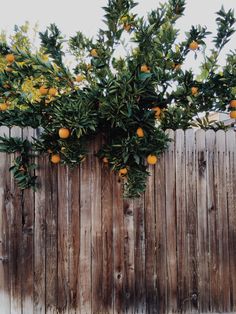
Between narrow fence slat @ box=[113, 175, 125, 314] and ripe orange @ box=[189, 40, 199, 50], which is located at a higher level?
ripe orange @ box=[189, 40, 199, 50]

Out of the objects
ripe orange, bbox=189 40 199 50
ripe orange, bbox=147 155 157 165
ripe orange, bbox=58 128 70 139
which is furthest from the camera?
ripe orange, bbox=189 40 199 50

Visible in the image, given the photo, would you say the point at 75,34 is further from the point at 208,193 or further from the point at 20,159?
the point at 208,193

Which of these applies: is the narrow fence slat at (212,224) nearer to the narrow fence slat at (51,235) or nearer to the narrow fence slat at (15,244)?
the narrow fence slat at (51,235)

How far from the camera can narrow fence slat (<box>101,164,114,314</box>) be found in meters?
2.94

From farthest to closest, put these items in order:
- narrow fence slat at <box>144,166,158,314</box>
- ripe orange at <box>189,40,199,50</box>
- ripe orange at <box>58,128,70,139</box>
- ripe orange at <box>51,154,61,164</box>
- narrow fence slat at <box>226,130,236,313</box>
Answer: narrow fence slat at <box>226,130,236,313</box>
ripe orange at <box>189,40,199,50</box>
narrow fence slat at <box>144,166,158,314</box>
ripe orange at <box>51,154,61,164</box>
ripe orange at <box>58,128,70,139</box>

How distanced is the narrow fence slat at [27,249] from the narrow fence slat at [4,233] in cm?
12

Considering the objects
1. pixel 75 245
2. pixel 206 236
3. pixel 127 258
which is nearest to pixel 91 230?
pixel 75 245

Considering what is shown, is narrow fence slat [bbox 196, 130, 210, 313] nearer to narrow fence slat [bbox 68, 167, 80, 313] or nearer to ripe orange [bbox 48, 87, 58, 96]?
narrow fence slat [bbox 68, 167, 80, 313]

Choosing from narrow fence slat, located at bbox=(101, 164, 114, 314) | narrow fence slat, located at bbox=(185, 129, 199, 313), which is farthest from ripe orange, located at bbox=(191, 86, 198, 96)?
narrow fence slat, located at bbox=(101, 164, 114, 314)

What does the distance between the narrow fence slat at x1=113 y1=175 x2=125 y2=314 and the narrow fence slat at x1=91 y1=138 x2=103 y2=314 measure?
13 cm

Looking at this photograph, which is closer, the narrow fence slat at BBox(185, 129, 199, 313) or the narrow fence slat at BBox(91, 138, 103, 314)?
the narrow fence slat at BBox(91, 138, 103, 314)

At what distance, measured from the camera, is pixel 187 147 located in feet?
10.5

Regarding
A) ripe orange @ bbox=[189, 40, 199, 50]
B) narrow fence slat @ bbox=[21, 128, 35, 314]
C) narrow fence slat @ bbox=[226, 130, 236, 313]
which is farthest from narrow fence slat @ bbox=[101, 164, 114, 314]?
ripe orange @ bbox=[189, 40, 199, 50]

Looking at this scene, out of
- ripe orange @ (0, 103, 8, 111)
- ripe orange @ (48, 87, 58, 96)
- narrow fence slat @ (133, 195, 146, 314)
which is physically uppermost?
ripe orange @ (48, 87, 58, 96)
